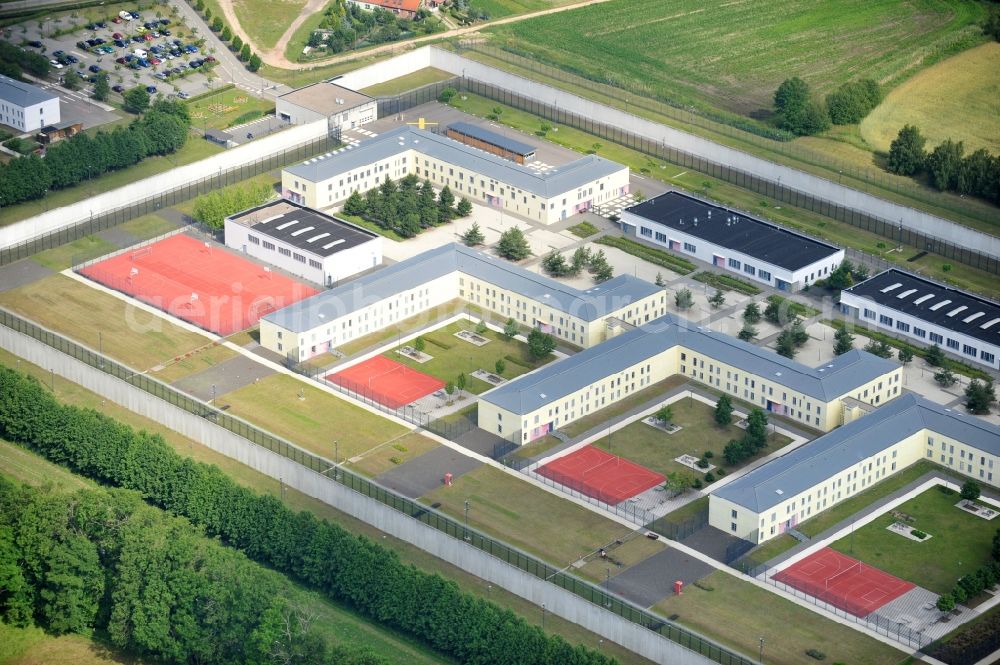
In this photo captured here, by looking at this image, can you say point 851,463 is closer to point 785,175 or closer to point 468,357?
point 468,357

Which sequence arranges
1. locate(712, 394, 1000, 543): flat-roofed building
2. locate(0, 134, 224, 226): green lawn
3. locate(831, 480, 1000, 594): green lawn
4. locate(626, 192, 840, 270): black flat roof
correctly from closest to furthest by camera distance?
locate(831, 480, 1000, 594): green lawn, locate(712, 394, 1000, 543): flat-roofed building, locate(626, 192, 840, 270): black flat roof, locate(0, 134, 224, 226): green lawn

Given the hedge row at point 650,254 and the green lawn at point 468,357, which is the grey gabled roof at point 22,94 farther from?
the hedge row at point 650,254

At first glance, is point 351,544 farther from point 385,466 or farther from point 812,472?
point 812,472

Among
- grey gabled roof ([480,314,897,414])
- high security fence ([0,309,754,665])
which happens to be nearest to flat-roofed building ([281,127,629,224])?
grey gabled roof ([480,314,897,414])

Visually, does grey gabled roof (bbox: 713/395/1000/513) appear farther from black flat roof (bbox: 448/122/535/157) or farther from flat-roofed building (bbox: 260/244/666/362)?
black flat roof (bbox: 448/122/535/157)

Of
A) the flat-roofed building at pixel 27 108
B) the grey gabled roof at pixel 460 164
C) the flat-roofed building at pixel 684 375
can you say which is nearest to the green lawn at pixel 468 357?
the flat-roofed building at pixel 684 375
